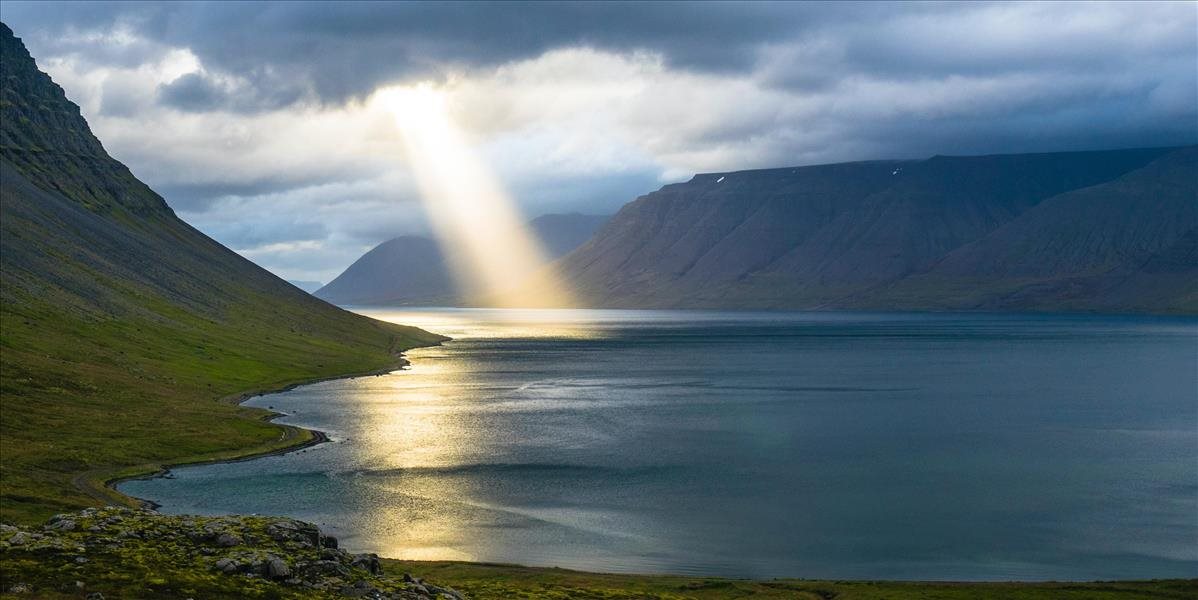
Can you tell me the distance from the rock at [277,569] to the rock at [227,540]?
384 centimetres

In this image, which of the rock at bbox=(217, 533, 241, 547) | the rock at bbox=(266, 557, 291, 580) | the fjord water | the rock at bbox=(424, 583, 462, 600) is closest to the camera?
the rock at bbox=(266, 557, 291, 580)

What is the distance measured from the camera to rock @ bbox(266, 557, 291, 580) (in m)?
43.9

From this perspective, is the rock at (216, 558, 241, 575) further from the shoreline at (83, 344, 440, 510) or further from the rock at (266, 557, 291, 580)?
the shoreline at (83, 344, 440, 510)

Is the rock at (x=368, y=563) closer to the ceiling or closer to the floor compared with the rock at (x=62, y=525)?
closer to the floor

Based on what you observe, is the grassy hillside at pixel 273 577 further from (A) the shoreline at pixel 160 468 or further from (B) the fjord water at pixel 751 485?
(A) the shoreline at pixel 160 468

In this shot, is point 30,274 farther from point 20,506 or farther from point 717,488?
point 717,488

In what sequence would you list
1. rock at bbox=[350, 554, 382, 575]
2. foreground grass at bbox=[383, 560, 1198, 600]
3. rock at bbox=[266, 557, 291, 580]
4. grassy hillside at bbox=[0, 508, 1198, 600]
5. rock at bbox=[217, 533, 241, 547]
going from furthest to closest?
foreground grass at bbox=[383, 560, 1198, 600], rock at bbox=[350, 554, 382, 575], rock at bbox=[217, 533, 241, 547], rock at bbox=[266, 557, 291, 580], grassy hillside at bbox=[0, 508, 1198, 600]

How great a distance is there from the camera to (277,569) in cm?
4406

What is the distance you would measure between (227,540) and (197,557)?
7.69ft

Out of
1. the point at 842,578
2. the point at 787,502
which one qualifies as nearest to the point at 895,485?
the point at 787,502

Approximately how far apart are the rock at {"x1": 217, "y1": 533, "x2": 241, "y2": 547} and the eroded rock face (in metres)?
0.05

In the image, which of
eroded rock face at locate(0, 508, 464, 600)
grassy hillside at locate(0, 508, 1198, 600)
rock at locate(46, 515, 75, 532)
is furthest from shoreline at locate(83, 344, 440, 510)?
eroded rock face at locate(0, 508, 464, 600)

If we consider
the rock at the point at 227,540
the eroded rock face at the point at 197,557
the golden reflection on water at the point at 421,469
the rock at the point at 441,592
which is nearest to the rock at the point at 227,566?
the eroded rock face at the point at 197,557

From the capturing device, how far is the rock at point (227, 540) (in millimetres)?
47219
